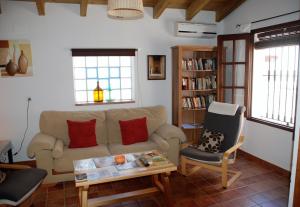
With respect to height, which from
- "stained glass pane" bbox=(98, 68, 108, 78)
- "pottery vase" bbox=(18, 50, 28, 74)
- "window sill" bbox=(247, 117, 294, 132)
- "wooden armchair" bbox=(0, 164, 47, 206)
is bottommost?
"wooden armchair" bbox=(0, 164, 47, 206)

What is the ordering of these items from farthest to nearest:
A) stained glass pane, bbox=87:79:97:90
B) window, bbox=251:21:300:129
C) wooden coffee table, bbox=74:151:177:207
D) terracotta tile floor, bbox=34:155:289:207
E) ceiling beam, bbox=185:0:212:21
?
stained glass pane, bbox=87:79:97:90 → ceiling beam, bbox=185:0:212:21 → window, bbox=251:21:300:129 → terracotta tile floor, bbox=34:155:289:207 → wooden coffee table, bbox=74:151:177:207

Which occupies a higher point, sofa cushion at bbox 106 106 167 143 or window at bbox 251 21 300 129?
window at bbox 251 21 300 129

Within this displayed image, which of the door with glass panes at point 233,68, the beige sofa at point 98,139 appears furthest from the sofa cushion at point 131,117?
the door with glass panes at point 233,68

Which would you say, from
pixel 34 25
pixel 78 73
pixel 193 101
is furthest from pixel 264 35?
pixel 34 25

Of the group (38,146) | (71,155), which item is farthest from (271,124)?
(38,146)

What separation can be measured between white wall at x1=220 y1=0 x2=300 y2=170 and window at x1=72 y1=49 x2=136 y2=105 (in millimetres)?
2027

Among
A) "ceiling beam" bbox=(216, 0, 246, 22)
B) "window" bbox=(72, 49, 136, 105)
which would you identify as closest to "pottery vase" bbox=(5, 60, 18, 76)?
"window" bbox=(72, 49, 136, 105)

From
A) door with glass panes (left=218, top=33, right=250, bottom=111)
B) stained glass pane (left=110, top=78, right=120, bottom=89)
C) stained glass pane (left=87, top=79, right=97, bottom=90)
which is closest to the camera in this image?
door with glass panes (left=218, top=33, right=250, bottom=111)

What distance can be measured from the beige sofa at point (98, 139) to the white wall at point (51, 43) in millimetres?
→ 412

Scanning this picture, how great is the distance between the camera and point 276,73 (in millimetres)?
3807

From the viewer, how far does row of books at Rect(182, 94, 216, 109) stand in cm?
Answer: 454

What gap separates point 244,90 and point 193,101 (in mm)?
905

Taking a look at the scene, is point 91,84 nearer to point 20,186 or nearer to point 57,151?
point 57,151

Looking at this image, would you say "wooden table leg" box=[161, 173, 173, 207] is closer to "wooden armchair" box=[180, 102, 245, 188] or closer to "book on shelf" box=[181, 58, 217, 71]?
"wooden armchair" box=[180, 102, 245, 188]
